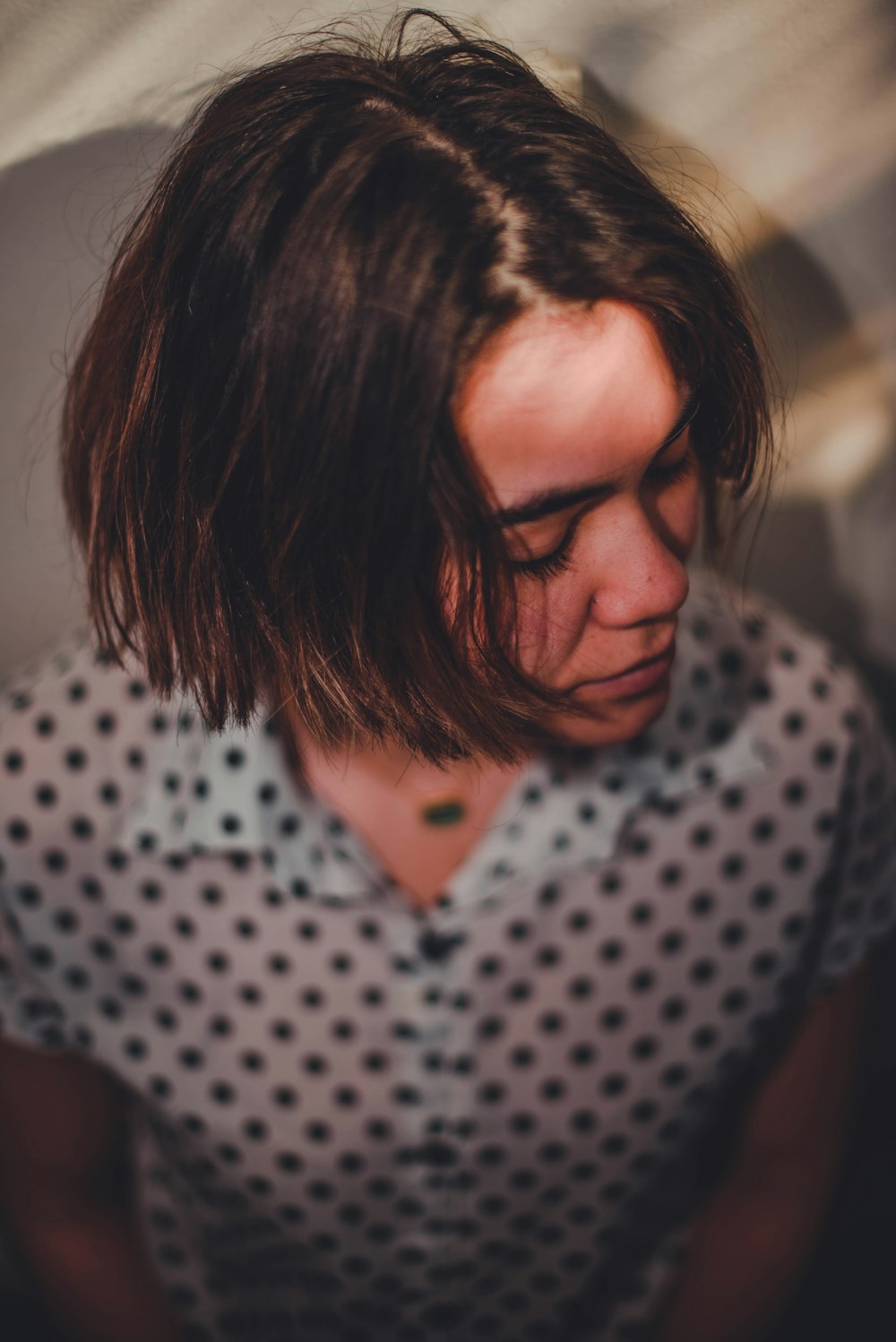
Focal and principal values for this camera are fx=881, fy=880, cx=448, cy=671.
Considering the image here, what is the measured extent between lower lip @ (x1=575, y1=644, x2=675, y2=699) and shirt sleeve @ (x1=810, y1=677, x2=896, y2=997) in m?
0.34

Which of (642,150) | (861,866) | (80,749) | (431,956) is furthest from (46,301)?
(861,866)

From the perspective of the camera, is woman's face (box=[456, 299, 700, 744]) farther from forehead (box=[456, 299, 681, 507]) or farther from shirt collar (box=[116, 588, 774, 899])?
shirt collar (box=[116, 588, 774, 899])

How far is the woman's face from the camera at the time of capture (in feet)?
1.40

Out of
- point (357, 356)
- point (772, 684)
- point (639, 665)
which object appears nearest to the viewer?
point (357, 356)

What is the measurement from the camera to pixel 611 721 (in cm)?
59

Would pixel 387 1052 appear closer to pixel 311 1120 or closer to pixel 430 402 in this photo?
pixel 311 1120

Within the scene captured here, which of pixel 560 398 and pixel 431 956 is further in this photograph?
pixel 431 956

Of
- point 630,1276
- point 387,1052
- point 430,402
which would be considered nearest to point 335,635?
point 430,402

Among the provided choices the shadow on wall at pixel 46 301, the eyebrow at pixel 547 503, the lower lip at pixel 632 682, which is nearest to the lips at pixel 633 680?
the lower lip at pixel 632 682

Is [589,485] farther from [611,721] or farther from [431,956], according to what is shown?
[431,956]

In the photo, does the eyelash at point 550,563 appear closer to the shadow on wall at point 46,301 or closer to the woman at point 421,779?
the woman at point 421,779

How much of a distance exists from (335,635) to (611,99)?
504mm

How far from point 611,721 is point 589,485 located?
0.63 feet

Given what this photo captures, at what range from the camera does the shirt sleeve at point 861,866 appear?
32.2 inches
